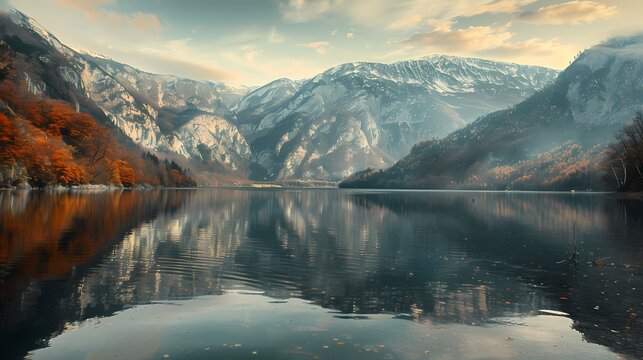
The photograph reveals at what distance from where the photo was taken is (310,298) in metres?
28.5

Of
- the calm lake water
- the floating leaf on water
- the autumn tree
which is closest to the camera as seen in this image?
the calm lake water

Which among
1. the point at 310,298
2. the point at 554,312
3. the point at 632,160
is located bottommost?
the point at 310,298

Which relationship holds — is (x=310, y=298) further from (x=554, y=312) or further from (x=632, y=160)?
(x=632, y=160)

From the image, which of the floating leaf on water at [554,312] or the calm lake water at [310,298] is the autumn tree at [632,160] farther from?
the floating leaf on water at [554,312]

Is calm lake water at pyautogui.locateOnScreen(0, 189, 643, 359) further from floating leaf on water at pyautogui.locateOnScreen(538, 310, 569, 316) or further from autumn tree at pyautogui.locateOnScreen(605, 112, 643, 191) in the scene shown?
autumn tree at pyautogui.locateOnScreen(605, 112, 643, 191)

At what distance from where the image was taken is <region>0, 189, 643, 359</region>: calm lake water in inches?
774

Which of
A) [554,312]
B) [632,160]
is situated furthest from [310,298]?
[632,160]

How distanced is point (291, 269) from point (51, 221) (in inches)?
1716

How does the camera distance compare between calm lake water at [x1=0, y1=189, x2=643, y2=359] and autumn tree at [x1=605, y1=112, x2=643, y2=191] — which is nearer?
calm lake water at [x1=0, y1=189, x2=643, y2=359]

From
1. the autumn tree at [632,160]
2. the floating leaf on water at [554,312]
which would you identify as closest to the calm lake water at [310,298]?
the floating leaf on water at [554,312]

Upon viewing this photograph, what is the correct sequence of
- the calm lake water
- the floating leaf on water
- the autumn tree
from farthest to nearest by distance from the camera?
the autumn tree < the floating leaf on water < the calm lake water

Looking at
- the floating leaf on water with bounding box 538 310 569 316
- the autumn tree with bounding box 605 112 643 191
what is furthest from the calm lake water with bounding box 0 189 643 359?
the autumn tree with bounding box 605 112 643 191

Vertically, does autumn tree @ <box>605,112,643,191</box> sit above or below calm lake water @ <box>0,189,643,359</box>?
above

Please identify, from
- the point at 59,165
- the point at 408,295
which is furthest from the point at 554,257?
the point at 59,165
